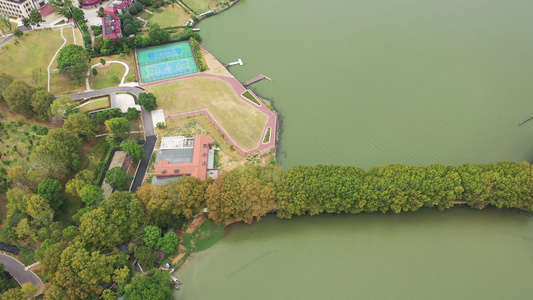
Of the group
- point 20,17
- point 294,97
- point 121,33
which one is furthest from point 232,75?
point 20,17

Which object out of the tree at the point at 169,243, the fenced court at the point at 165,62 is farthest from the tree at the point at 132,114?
the tree at the point at 169,243

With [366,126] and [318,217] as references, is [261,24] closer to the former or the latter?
[366,126]

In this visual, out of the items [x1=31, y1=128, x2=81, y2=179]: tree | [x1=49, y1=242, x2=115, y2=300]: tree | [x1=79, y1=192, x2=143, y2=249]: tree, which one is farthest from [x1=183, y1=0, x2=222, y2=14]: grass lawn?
[x1=49, y1=242, x2=115, y2=300]: tree

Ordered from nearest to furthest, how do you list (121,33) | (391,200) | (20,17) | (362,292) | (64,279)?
(64,279)
(362,292)
(391,200)
(121,33)
(20,17)

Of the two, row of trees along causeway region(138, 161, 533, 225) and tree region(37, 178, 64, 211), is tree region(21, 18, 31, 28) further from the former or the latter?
row of trees along causeway region(138, 161, 533, 225)

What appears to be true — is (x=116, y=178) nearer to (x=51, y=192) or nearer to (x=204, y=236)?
(x=51, y=192)

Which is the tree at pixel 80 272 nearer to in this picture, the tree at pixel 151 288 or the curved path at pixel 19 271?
the tree at pixel 151 288
